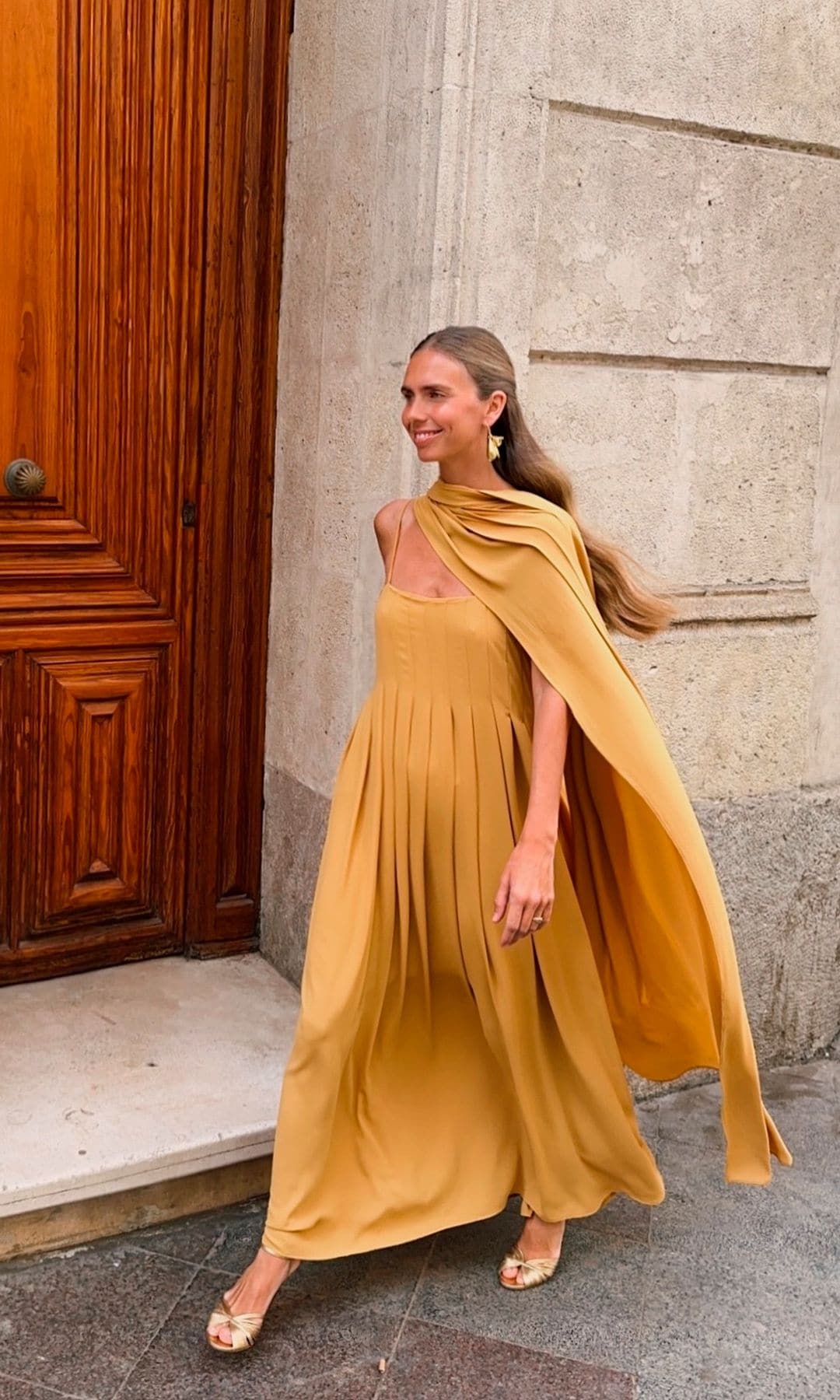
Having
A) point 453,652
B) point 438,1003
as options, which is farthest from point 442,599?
point 438,1003

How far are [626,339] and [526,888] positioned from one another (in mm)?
1672

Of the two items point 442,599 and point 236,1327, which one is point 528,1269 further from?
point 442,599

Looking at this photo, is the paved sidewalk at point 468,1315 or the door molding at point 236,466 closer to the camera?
the paved sidewalk at point 468,1315

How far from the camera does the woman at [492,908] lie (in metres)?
2.77

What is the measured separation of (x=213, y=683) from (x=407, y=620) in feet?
4.71

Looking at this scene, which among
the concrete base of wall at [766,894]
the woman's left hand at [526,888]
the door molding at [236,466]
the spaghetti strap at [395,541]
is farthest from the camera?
the concrete base of wall at [766,894]

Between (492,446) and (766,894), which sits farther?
(766,894)

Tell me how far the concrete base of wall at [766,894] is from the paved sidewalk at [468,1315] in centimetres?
76

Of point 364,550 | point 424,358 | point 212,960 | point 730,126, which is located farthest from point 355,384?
point 212,960

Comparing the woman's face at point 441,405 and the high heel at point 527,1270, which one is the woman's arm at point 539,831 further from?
the high heel at point 527,1270

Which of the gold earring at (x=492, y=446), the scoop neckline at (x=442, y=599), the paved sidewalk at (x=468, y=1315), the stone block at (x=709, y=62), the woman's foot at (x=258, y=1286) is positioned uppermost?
the stone block at (x=709, y=62)

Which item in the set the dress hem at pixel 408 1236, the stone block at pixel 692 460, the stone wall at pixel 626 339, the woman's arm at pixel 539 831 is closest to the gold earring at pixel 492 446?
the woman's arm at pixel 539 831

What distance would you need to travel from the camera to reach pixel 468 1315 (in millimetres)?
2998

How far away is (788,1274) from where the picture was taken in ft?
10.7
